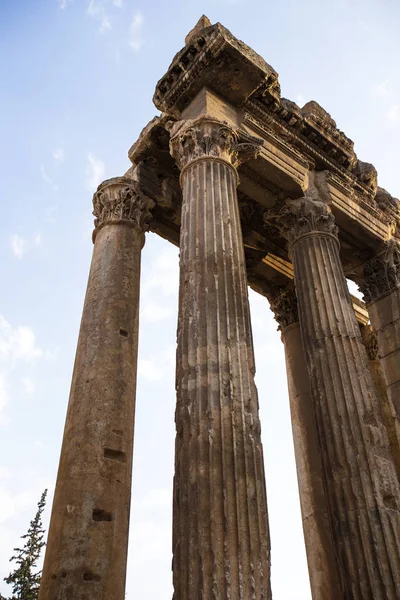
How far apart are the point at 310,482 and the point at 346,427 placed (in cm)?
456

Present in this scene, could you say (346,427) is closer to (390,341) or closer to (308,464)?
(308,464)

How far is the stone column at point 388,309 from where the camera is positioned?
13.7m

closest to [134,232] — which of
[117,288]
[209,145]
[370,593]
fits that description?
[117,288]

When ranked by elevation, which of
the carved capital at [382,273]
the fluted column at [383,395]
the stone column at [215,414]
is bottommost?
the stone column at [215,414]

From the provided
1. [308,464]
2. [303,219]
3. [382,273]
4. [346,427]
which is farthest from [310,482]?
[303,219]

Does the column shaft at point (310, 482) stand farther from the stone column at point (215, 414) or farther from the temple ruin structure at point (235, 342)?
the stone column at point (215, 414)

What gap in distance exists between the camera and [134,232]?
12.9m

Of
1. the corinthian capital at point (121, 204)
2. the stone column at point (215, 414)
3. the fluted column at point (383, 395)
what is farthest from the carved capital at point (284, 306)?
the stone column at point (215, 414)

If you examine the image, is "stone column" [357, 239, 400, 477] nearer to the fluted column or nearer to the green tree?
the fluted column

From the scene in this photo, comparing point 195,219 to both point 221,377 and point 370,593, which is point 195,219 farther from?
point 370,593

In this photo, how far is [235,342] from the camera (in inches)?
332

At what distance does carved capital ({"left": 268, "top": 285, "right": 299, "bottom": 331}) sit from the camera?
16734 millimetres

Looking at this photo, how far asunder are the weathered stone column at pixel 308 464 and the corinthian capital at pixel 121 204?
5692 mm

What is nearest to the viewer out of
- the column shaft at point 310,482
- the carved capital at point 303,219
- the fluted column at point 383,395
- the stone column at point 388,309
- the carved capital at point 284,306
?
the column shaft at point 310,482
